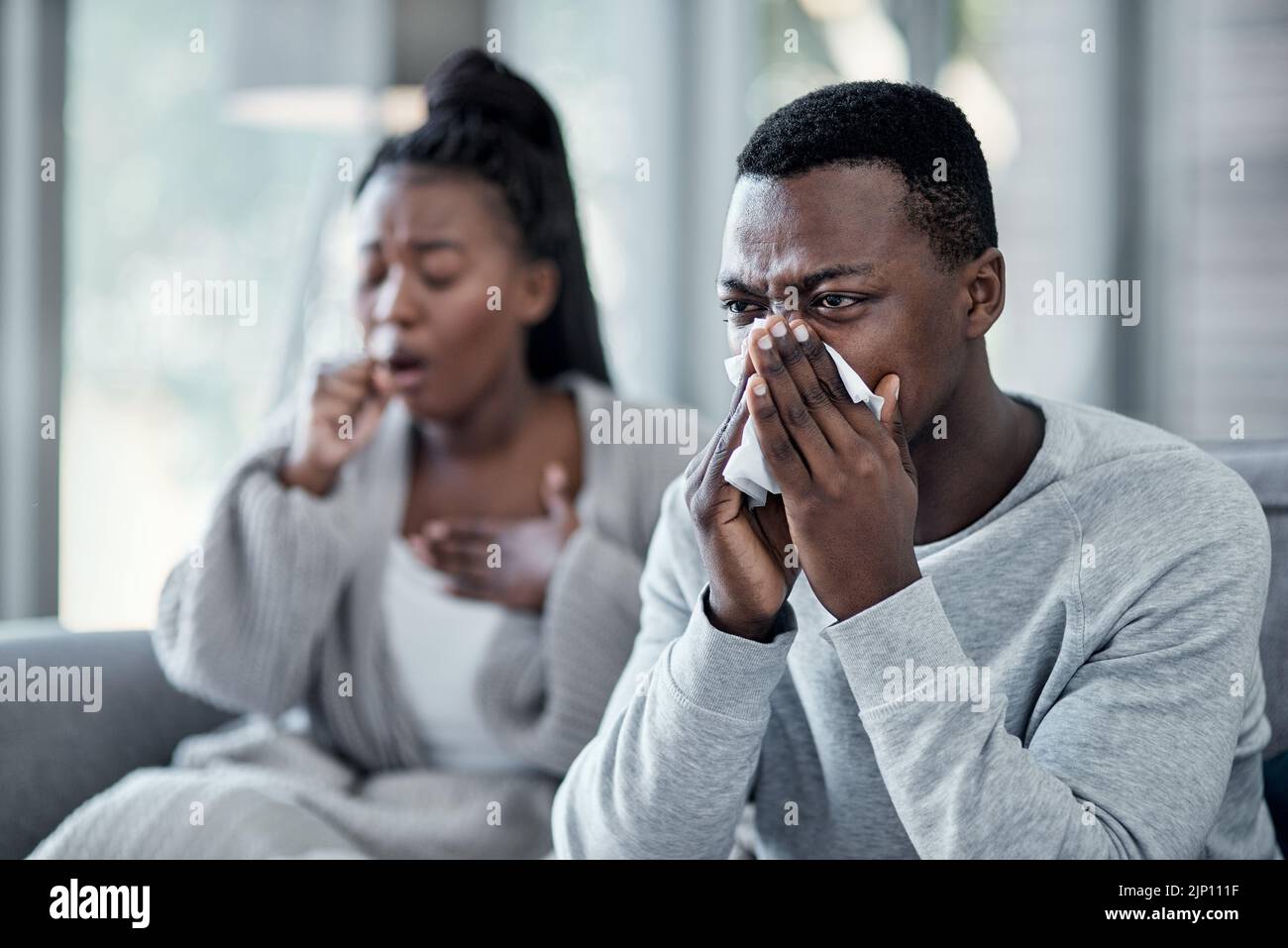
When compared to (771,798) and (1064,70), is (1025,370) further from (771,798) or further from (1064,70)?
(771,798)

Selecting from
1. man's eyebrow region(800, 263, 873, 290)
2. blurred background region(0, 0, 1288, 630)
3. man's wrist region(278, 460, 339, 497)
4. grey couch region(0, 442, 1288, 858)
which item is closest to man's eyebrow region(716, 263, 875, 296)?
man's eyebrow region(800, 263, 873, 290)

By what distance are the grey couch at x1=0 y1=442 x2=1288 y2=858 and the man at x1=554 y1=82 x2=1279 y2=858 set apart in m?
0.09

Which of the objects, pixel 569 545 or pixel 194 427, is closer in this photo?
pixel 569 545

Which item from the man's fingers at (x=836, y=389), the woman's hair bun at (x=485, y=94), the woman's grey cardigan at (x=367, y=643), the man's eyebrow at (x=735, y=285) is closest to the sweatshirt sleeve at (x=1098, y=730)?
the man's fingers at (x=836, y=389)

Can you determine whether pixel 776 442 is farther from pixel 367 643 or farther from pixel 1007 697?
pixel 367 643

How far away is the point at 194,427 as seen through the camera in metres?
2.54

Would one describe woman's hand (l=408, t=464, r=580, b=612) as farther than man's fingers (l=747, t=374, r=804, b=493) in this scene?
Yes

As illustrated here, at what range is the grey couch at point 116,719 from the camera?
0.90 meters

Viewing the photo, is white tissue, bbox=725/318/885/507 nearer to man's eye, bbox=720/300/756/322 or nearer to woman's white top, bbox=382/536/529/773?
man's eye, bbox=720/300/756/322

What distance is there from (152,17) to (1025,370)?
6.31ft

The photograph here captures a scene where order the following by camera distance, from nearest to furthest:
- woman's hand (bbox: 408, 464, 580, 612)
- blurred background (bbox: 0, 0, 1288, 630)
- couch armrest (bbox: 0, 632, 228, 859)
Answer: couch armrest (bbox: 0, 632, 228, 859) < woman's hand (bbox: 408, 464, 580, 612) < blurred background (bbox: 0, 0, 1288, 630)

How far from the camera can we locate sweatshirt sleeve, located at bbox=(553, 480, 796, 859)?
76cm

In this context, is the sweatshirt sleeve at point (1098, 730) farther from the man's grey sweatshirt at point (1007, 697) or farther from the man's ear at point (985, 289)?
the man's ear at point (985, 289)

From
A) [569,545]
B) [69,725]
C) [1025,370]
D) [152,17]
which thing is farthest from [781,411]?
[152,17]
